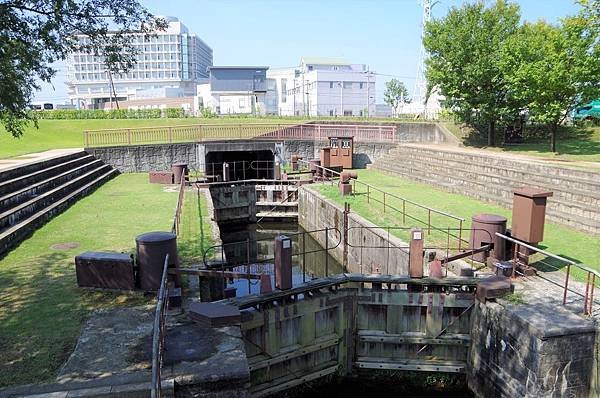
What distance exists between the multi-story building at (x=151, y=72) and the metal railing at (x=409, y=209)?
296ft

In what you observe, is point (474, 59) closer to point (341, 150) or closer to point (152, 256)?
point (341, 150)

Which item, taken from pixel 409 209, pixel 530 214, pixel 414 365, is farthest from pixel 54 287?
pixel 409 209

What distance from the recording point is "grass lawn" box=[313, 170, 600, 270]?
445 inches

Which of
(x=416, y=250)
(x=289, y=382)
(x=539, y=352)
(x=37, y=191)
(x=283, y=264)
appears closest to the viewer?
(x=539, y=352)

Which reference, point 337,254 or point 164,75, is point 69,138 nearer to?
point 337,254

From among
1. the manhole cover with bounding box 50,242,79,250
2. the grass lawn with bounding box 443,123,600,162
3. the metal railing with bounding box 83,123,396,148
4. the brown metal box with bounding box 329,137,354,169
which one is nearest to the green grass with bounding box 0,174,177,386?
the manhole cover with bounding box 50,242,79,250

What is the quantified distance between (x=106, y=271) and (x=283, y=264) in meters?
3.28

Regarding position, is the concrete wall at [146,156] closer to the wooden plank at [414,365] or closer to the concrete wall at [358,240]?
the concrete wall at [358,240]

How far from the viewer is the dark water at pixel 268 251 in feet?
47.6

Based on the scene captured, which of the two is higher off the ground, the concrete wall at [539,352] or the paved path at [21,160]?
the paved path at [21,160]

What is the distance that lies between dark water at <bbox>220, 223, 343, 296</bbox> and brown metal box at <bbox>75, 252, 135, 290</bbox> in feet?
13.4

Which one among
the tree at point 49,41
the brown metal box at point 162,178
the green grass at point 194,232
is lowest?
the green grass at point 194,232

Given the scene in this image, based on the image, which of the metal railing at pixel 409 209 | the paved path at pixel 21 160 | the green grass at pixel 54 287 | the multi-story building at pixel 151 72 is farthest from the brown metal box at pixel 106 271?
the multi-story building at pixel 151 72

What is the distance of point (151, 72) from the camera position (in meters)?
125
